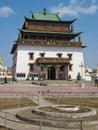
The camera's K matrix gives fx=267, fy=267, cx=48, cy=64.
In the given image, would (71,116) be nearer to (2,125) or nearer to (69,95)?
(2,125)

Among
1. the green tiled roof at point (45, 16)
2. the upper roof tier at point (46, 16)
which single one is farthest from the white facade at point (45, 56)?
the green tiled roof at point (45, 16)

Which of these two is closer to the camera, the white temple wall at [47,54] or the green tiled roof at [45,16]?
the white temple wall at [47,54]

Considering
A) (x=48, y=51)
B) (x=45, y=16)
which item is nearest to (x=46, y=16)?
(x=45, y=16)

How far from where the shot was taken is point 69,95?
28.5 metres

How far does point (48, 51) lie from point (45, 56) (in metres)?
1.36

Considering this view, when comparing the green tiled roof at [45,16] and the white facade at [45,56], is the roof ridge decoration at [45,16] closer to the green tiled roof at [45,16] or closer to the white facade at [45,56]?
the green tiled roof at [45,16]

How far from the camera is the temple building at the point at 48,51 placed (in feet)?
191

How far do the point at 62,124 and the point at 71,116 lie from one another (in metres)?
1.34

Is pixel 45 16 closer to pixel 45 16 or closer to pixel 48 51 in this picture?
pixel 45 16

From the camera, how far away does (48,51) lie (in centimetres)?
6053

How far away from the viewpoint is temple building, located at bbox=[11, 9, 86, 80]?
58312mm

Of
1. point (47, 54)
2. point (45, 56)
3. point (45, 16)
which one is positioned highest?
point (45, 16)

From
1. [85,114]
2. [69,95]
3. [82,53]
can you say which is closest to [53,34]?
[82,53]

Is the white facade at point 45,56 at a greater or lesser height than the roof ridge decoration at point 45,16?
lesser
